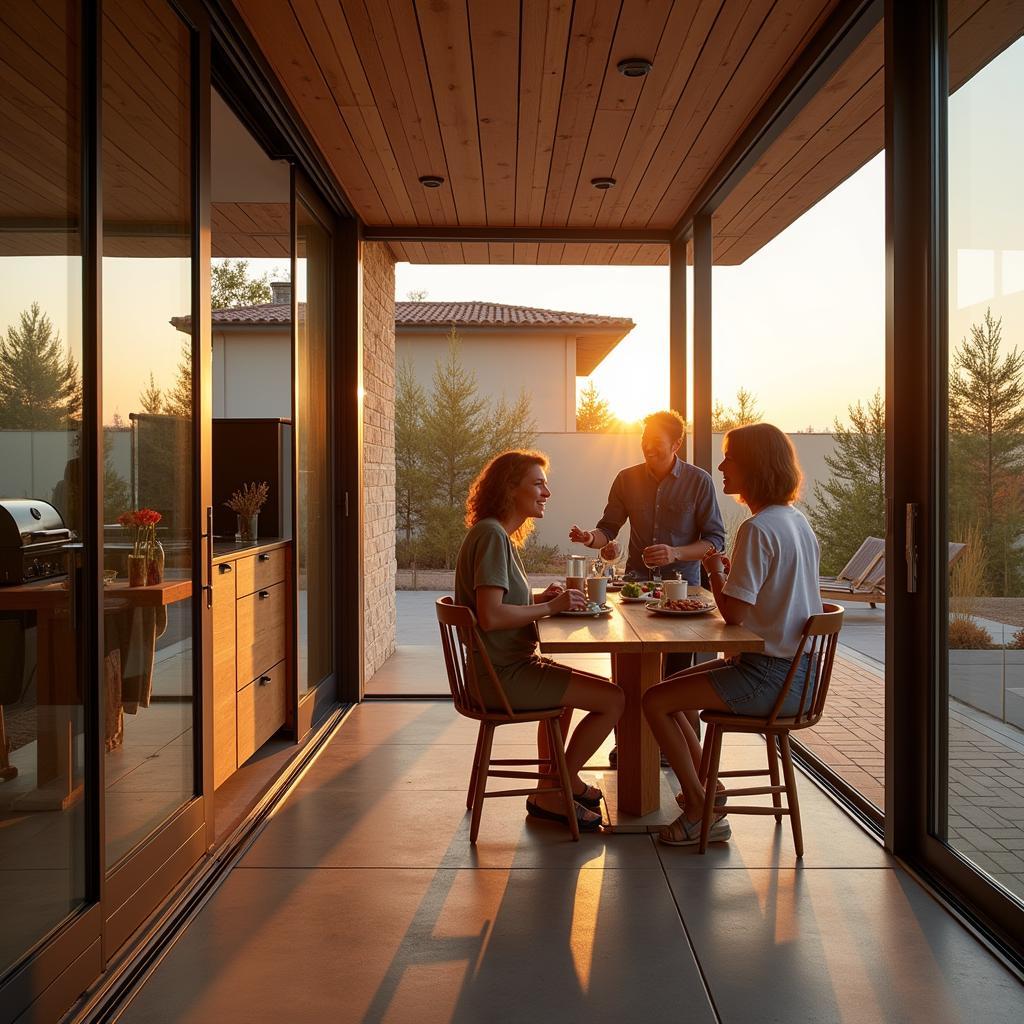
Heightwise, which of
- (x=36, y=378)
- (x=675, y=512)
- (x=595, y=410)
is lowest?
(x=675, y=512)

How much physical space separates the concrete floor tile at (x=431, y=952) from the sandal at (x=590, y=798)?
1.81ft

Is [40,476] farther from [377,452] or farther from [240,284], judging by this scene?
[377,452]

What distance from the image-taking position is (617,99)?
14.5 ft

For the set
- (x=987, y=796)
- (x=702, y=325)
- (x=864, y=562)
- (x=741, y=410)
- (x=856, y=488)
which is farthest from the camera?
(x=741, y=410)

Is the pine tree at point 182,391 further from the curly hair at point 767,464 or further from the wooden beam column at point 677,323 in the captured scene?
the wooden beam column at point 677,323

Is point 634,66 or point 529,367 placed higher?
point 529,367

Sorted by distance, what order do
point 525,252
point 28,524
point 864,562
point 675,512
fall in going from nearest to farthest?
point 28,524 → point 675,512 → point 525,252 → point 864,562

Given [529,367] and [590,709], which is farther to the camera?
[529,367]

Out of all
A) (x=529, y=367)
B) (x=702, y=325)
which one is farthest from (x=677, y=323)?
(x=529, y=367)

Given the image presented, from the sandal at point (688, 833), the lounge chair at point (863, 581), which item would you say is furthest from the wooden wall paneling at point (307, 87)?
the lounge chair at point (863, 581)

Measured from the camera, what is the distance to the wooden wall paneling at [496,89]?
12.1ft

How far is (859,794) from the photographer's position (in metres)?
4.24

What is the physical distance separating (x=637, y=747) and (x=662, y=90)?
2753 millimetres

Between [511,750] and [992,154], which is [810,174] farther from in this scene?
[511,750]
